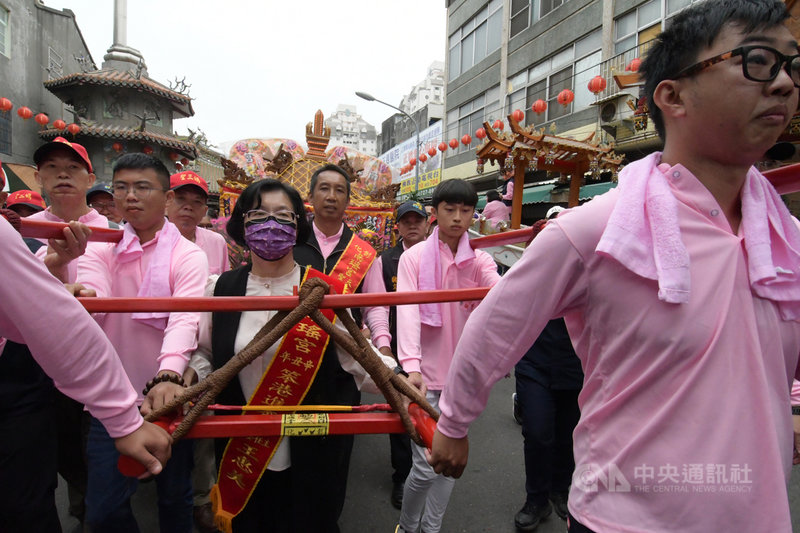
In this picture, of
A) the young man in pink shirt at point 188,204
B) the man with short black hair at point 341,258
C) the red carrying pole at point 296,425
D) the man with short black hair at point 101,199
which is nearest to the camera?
the red carrying pole at point 296,425

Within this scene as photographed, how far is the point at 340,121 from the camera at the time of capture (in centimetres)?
10156

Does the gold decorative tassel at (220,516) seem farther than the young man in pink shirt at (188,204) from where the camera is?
No

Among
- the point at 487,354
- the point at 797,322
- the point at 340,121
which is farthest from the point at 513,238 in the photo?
the point at 340,121

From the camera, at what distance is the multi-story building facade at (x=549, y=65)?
11352 millimetres

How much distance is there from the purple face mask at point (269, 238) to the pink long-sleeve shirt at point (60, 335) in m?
0.79

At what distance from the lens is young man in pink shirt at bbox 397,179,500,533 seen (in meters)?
2.39

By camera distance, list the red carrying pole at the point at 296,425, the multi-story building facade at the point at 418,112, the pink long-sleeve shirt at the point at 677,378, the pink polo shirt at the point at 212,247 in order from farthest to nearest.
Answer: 1. the multi-story building facade at the point at 418,112
2. the pink polo shirt at the point at 212,247
3. the red carrying pole at the point at 296,425
4. the pink long-sleeve shirt at the point at 677,378

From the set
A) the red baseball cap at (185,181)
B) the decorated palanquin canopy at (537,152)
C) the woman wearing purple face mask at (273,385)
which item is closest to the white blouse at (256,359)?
the woman wearing purple face mask at (273,385)

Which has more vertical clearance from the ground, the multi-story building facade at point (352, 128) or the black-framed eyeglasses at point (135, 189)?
the multi-story building facade at point (352, 128)

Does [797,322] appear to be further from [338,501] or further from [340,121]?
[340,121]

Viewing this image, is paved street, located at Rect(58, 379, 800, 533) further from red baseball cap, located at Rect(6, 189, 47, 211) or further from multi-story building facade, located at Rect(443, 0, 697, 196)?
multi-story building facade, located at Rect(443, 0, 697, 196)

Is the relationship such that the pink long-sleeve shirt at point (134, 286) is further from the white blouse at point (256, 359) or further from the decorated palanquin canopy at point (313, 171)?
the decorated palanquin canopy at point (313, 171)

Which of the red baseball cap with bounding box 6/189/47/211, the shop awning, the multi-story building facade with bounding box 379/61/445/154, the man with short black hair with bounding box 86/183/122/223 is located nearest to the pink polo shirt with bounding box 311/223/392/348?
the red baseball cap with bounding box 6/189/47/211

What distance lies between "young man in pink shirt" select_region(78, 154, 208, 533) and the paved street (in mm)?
1009
